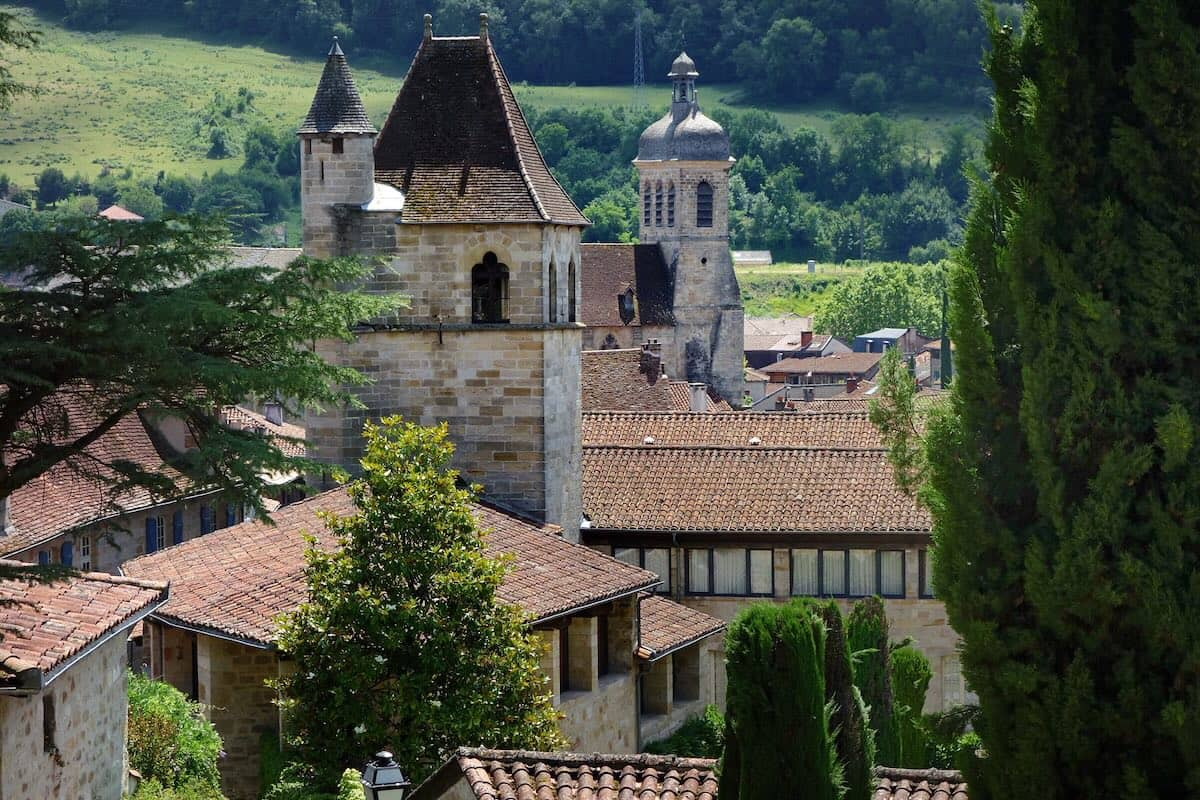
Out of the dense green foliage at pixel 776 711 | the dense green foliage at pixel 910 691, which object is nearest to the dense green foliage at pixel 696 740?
the dense green foliage at pixel 910 691

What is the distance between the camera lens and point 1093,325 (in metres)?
13.0

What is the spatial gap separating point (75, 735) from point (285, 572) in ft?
25.8

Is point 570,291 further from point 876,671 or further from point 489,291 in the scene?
point 876,671

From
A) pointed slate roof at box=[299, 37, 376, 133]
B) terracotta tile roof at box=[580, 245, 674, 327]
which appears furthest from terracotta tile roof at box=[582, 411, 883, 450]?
terracotta tile roof at box=[580, 245, 674, 327]

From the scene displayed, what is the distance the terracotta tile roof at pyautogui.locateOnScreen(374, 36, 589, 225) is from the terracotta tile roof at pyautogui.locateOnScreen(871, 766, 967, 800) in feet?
55.4

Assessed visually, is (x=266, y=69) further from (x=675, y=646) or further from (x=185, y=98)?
(x=675, y=646)

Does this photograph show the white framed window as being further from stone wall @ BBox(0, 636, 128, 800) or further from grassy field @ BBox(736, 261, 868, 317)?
grassy field @ BBox(736, 261, 868, 317)

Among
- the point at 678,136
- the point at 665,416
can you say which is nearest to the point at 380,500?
the point at 665,416

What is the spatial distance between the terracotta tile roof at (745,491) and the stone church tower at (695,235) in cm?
6288

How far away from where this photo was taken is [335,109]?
109 ft

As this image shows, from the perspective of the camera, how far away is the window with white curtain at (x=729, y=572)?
120ft

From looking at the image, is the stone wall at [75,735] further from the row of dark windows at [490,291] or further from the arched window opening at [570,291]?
the arched window opening at [570,291]

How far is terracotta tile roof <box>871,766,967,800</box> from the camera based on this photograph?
1647 centimetres

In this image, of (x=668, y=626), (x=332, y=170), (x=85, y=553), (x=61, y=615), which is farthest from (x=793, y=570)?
(x=61, y=615)
